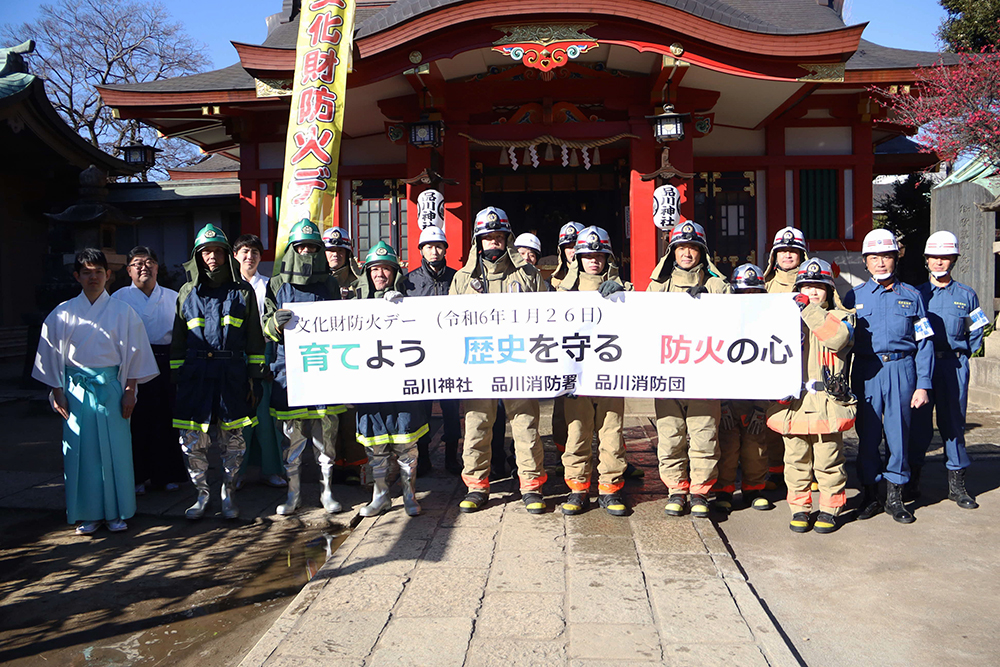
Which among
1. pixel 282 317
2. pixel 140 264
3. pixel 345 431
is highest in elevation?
pixel 140 264

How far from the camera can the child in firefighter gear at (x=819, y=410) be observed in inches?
178

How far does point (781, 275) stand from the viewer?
546 centimetres

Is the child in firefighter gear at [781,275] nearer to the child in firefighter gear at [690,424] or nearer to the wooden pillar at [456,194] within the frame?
the child in firefighter gear at [690,424]

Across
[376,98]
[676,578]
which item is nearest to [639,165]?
[376,98]

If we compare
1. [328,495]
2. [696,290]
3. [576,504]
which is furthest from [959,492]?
[328,495]

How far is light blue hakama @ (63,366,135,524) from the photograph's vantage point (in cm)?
480

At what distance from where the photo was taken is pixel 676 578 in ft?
12.4

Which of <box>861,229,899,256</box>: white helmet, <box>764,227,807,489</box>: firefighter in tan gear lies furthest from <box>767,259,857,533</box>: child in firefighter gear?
<box>764,227,807,489</box>: firefighter in tan gear

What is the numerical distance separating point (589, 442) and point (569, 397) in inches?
13.9

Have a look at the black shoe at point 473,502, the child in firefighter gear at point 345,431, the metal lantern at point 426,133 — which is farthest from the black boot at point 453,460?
the metal lantern at point 426,133

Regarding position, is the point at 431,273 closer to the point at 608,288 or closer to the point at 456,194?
the point at 608,288

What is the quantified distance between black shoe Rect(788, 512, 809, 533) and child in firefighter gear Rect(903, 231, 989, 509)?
1.27 meters

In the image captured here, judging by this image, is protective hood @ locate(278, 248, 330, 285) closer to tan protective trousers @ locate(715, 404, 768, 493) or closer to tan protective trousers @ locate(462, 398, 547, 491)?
tan protective trousers @ locate(462, 398, 547, 491)

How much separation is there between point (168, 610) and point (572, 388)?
2750mm
